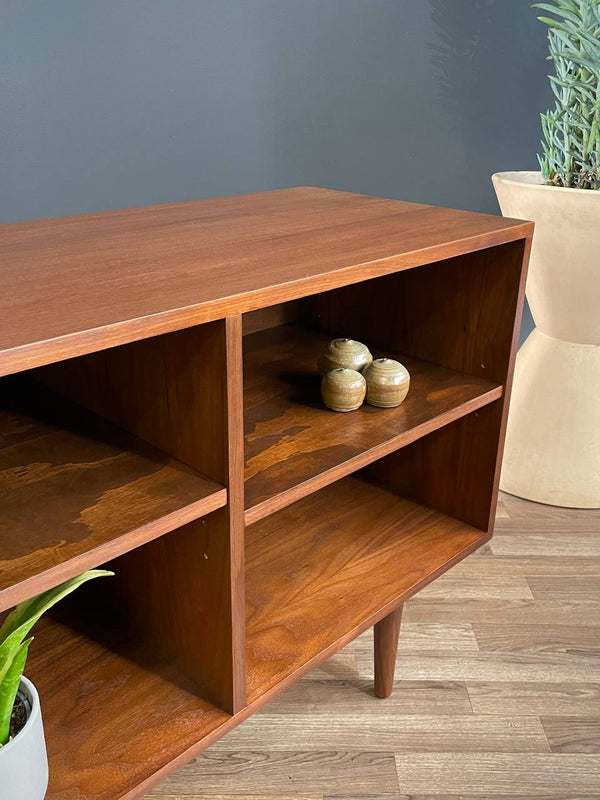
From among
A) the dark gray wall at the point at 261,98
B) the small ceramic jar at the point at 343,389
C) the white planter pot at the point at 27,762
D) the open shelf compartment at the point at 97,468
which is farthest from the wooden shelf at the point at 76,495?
the dark gray wall at the point at 261,98

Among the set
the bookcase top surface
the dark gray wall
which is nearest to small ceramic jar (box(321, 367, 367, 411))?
the bookcase top surface

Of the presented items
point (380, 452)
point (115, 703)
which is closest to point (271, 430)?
point (380, 452)

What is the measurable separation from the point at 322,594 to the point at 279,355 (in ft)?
1.12

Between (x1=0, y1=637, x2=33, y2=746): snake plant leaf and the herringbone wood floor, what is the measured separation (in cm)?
52

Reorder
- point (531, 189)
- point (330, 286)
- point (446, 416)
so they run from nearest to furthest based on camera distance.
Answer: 1. point (330, 286)
2. point (446, 416)
3. point (531, 189)

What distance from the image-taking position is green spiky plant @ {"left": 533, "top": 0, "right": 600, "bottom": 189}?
1581 mm

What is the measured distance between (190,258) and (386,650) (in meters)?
0.73

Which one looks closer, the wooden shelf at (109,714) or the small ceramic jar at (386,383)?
the wooden shelf at (109,714)

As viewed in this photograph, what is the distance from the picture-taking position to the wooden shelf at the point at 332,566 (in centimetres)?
99

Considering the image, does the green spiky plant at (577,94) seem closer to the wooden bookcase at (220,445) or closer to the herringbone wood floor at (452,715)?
the wooden bookcase at (220,445)

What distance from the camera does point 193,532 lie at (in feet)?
2.75

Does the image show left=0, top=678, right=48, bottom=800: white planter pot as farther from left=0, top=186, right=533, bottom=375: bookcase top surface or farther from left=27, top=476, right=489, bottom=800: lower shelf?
left=0, top=186, right=533, bottom=375: bookcase top surface

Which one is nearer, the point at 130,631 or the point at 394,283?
the point at 130,631

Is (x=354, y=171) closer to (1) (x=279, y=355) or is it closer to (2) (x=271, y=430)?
(1) (x=279, y=355)
